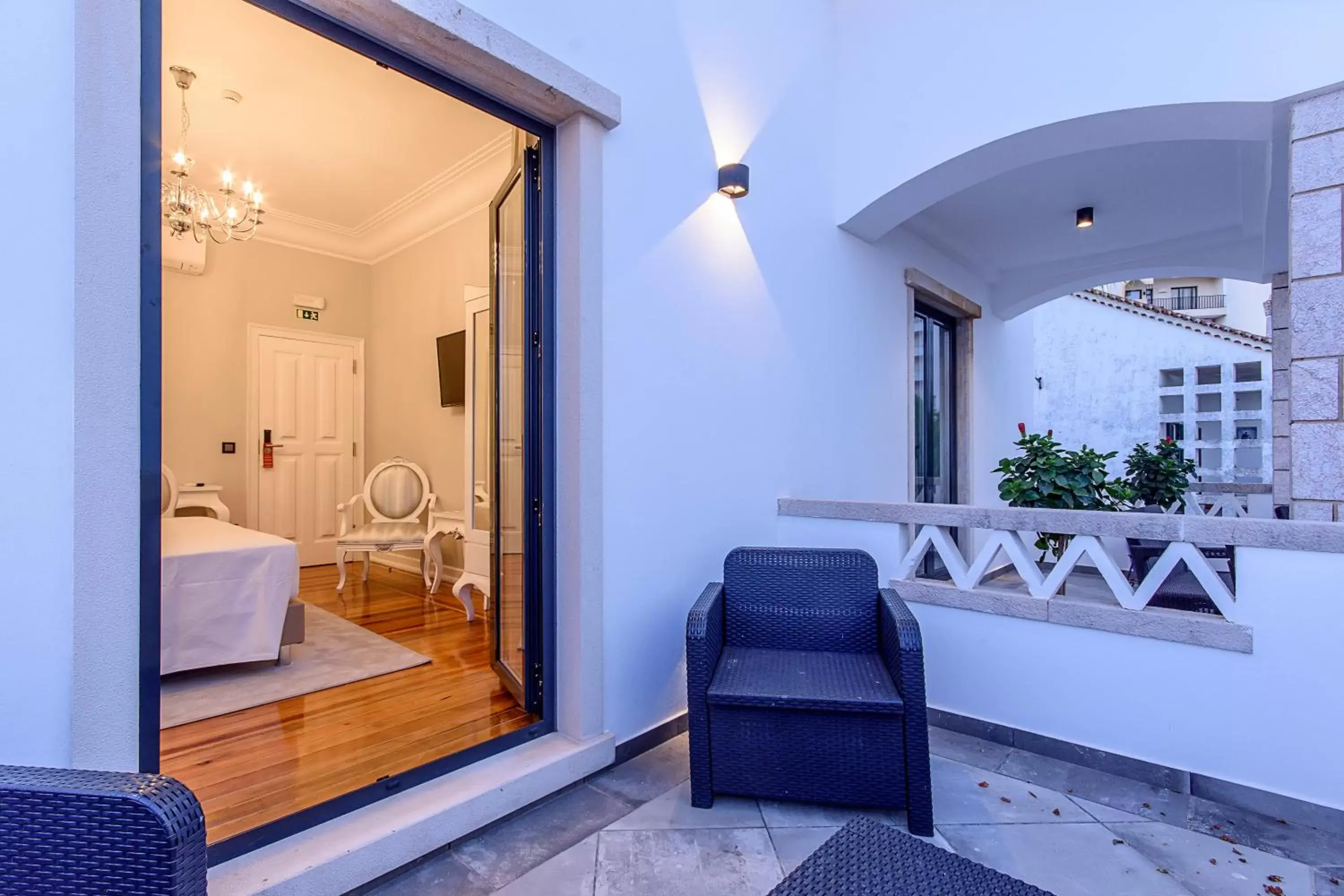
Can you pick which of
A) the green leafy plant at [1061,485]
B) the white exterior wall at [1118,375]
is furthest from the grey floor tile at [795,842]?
the white exterior wall at [1118,375]

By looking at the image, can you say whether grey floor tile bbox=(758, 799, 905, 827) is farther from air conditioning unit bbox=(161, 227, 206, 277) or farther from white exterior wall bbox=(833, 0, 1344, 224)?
air conditioning unit bbox=(161, 227, 206, 277)

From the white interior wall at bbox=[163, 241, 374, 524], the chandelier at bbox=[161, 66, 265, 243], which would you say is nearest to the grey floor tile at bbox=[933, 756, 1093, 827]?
the chandelier at bbox=[161, 66, 265, 243]

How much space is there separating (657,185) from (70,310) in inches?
71.4

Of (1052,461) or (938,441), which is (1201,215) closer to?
(938,441)

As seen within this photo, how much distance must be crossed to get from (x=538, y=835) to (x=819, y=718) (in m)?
0.89

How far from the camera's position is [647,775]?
222 centimetres

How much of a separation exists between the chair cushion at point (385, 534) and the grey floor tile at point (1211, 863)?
4.41 metres

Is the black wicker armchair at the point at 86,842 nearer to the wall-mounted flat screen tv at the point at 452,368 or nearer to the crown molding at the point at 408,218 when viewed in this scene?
the crown molding at the point at 408,218

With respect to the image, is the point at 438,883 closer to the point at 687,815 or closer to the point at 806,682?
the point at 687,815

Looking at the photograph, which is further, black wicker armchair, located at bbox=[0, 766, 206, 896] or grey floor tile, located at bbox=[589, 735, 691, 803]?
grey floor tile, located at bbox=[589, 735, 691, 803]

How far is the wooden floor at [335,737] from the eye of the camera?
75.0 inches

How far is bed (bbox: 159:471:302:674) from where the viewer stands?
286 centimetres

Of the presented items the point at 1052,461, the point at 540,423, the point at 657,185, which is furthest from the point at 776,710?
the point at 657,185

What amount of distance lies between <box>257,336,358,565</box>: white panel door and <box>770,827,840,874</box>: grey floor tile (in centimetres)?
531
